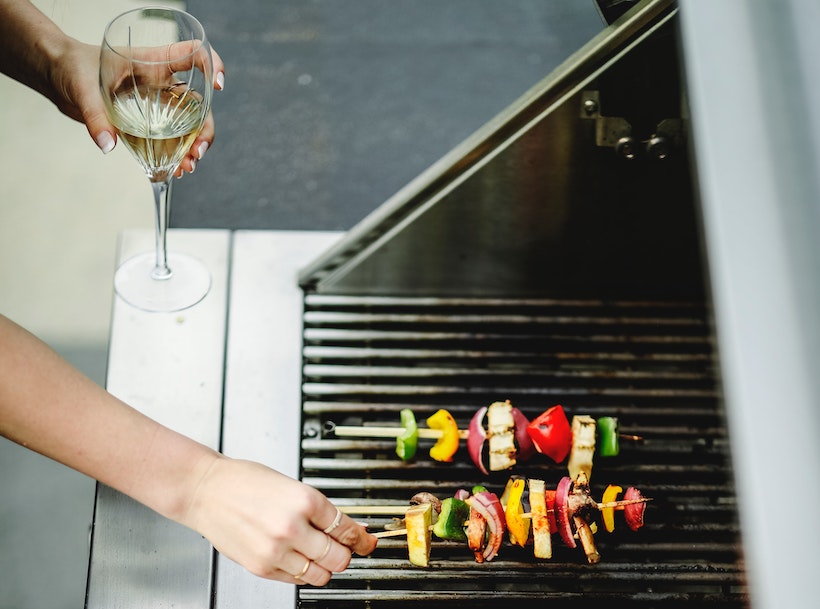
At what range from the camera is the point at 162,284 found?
4.43ft

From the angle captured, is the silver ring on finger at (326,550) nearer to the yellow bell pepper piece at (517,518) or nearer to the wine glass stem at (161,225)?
the yellow bell pepper piece at (517,518)

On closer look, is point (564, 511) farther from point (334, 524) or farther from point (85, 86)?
point (85, 86)

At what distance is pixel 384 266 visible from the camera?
1382mm

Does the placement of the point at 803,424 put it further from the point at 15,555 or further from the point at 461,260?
the point at 15,555

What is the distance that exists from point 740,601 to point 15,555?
142 cm

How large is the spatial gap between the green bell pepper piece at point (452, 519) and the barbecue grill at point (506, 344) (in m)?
0.06

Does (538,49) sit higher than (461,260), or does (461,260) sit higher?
(538,49)

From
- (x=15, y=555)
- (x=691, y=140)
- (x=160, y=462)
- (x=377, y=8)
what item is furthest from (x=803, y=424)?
(x=377, y=8)

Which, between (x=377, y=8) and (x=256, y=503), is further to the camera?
(x=377, y=8)

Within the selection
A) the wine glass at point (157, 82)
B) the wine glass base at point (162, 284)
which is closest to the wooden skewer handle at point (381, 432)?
the wine glass base at point (162, 284)

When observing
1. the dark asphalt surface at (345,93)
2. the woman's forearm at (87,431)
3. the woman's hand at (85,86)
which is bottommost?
the woman's forearm at (87,431)

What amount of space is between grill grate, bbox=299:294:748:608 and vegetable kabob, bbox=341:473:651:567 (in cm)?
6

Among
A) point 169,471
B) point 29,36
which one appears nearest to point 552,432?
point 169,471

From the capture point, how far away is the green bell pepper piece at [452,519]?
3.54 ft
